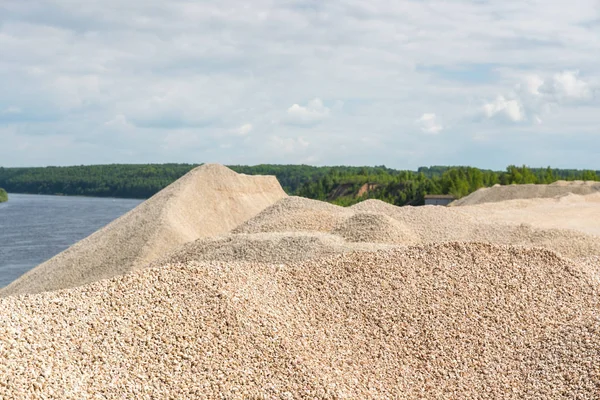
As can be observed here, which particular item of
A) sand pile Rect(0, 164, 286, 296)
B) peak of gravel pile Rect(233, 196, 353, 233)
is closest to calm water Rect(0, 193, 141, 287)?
sand pile Rect(0, 164, 286, 296)

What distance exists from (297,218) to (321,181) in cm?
5587

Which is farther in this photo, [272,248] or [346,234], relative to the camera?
[346,234]

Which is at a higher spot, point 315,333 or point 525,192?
point 525,192

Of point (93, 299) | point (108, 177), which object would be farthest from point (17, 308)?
point (108, 177)

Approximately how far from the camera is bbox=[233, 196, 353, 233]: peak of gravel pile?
14766 mm

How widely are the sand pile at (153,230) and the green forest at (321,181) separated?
22.0 m

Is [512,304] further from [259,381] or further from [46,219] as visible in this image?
[46,219]

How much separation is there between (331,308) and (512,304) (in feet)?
8.18

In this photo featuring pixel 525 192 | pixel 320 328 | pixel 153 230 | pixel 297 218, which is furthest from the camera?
pixel 525 192

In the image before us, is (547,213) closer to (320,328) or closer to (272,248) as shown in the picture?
(272,248)

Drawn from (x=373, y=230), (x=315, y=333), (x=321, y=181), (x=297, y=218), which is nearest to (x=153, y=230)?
(x=297, y=218)

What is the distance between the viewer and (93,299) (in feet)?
23.2

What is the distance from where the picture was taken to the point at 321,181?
71.1 metres

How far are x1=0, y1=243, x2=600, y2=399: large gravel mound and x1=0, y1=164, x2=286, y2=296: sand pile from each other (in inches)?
333
